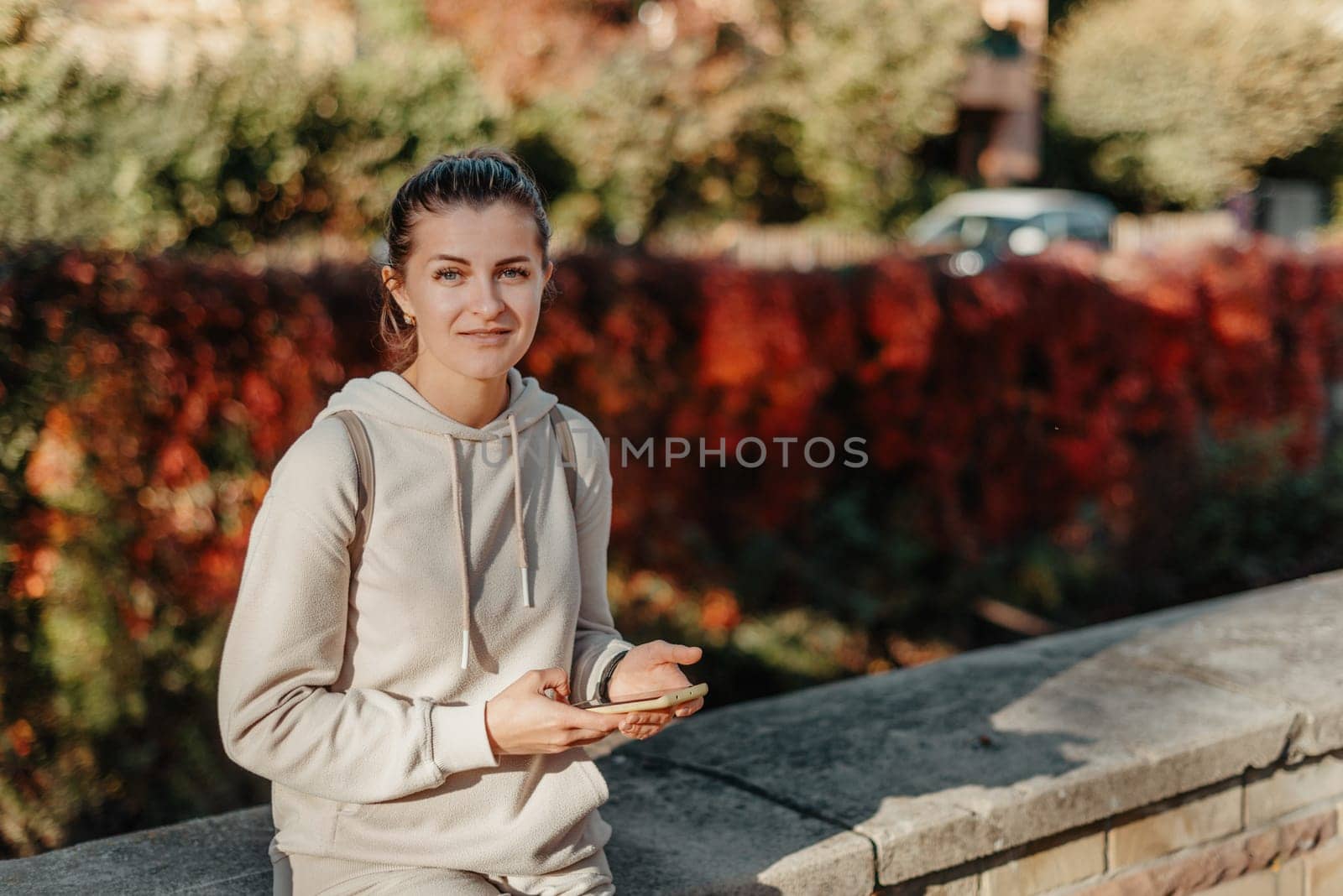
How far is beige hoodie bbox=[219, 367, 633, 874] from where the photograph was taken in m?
1.71

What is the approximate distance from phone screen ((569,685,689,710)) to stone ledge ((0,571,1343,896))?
1.18ft

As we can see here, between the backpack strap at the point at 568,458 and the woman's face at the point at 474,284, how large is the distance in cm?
18

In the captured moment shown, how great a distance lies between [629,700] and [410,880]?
0.38 meters

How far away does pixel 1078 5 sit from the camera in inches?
1123

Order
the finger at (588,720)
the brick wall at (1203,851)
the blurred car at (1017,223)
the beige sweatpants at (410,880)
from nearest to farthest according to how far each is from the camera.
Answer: the finger at (588,720) → the beige sweatpants at (410,880) → the brick wall at (1203,851) → the blurred car at (1017,223)

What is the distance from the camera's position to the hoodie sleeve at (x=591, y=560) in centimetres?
202

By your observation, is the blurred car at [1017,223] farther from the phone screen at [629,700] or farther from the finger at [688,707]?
the finger at [688,707]

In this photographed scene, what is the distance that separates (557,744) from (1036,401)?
208 inches

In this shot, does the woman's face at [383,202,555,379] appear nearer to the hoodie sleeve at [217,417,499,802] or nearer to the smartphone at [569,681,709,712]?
the hoodie sleeve at [217,417,499,802]

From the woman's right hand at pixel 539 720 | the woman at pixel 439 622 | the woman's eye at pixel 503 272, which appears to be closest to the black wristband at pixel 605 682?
the woman at pixel 439 622

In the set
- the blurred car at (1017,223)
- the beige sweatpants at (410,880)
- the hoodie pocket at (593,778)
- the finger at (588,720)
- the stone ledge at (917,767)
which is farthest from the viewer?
the blurred car at (1017,223)

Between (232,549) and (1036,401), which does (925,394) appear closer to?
(1036,401)

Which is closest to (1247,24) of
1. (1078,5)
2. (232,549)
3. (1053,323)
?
(1078,5)

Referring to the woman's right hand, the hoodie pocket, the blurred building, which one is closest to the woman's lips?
the woman's right hand
